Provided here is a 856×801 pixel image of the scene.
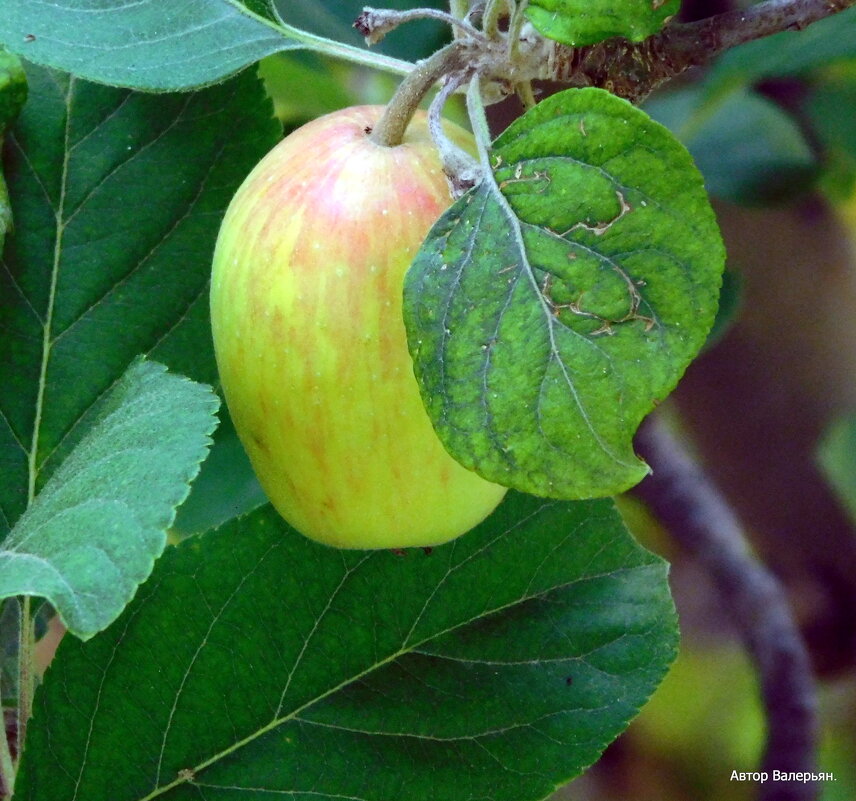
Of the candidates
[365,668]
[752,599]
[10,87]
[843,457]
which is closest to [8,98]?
[10,87]

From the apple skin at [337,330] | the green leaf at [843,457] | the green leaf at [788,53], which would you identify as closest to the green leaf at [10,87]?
the apple skin at [337,330]

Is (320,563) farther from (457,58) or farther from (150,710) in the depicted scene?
(457,58)

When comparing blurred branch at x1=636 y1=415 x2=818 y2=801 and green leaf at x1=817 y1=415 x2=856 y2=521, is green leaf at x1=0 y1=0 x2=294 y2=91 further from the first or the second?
green leaf at x1=817 y1=415 x2=856 y2=521

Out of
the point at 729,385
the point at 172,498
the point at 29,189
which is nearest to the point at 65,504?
the point at 172,498

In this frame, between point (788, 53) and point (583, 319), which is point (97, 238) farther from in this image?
point (788, 53)

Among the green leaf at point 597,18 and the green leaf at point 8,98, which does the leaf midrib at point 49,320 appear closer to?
the green leaf at point 8,98


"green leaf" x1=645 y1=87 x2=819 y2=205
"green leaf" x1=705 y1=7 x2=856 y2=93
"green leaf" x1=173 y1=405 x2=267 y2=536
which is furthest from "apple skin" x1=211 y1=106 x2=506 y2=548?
"green leaf" x1=645 y1=87 x2=819 y2=205
